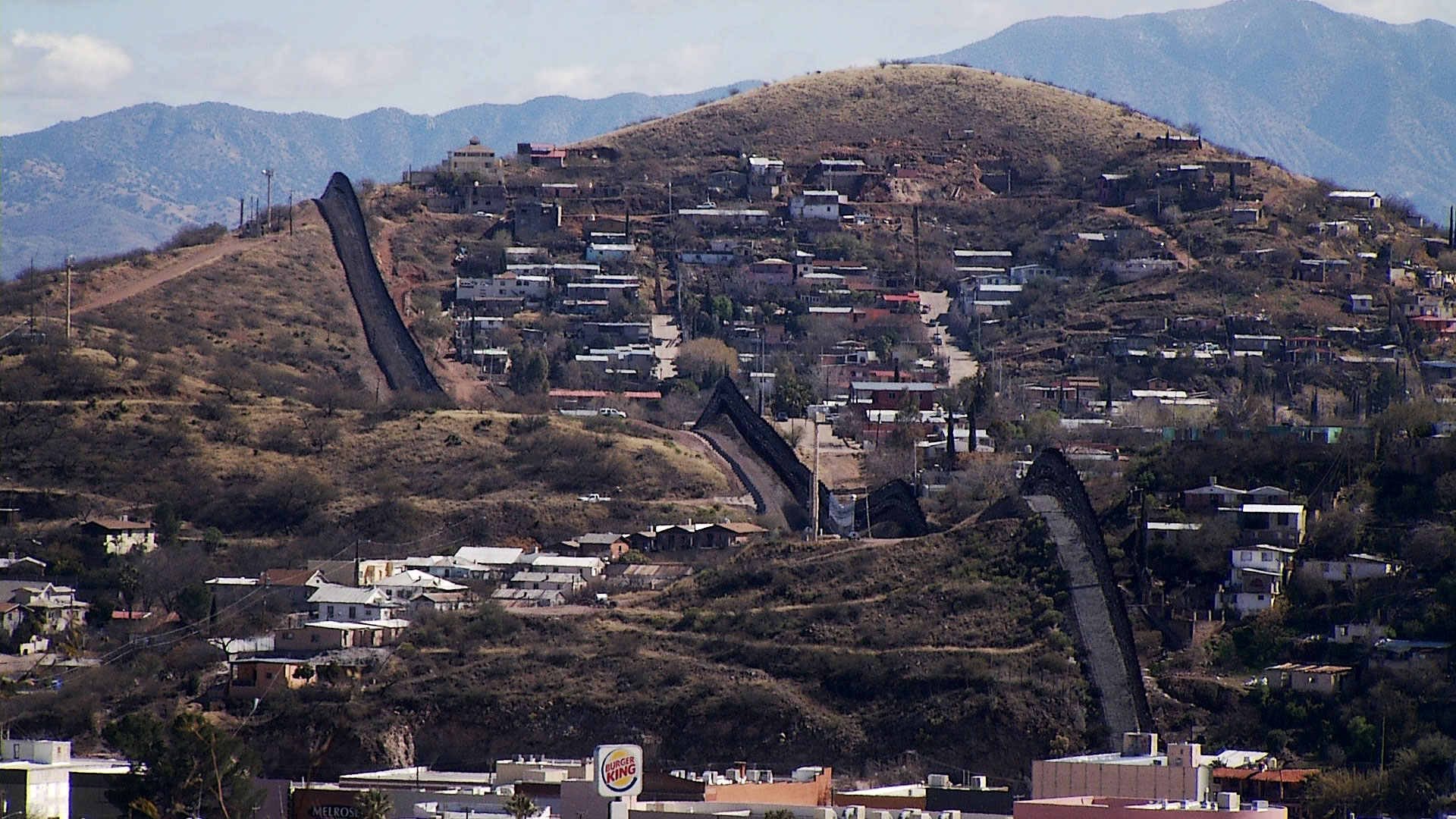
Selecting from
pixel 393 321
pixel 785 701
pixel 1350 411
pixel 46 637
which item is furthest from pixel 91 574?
pixel 1350 411

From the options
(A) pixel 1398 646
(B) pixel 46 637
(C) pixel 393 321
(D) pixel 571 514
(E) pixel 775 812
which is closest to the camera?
(E) pixel 775 812

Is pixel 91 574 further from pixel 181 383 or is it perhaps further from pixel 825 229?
pixel 825 229

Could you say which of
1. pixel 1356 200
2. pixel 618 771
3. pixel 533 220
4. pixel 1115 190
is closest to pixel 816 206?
pixel 533 220

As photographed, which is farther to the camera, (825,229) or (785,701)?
(825,229)

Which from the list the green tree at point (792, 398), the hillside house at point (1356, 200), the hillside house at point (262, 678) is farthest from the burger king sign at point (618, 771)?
the hillside house at point (1356, 200)

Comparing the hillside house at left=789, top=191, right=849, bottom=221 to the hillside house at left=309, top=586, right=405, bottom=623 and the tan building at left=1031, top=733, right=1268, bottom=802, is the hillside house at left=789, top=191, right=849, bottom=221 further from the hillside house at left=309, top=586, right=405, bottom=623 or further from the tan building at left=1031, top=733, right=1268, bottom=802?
the tan building at left=1031, top=733, right=1268, bottom=802

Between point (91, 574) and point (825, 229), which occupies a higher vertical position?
point (825, 229)
